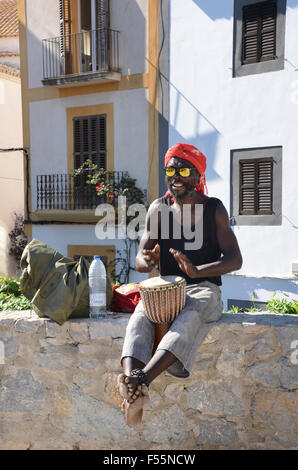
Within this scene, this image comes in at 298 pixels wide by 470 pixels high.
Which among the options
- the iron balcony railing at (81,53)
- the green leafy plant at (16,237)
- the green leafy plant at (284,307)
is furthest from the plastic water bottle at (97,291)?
the green leafy plant at (16,237)

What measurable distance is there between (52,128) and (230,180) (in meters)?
5.03

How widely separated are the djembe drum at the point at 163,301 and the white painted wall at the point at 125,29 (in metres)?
9.33

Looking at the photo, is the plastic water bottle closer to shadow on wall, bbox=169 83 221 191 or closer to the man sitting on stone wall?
the man sitting on stone wall

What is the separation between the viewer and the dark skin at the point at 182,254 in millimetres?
2945

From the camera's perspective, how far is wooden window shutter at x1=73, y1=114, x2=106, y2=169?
12570mm

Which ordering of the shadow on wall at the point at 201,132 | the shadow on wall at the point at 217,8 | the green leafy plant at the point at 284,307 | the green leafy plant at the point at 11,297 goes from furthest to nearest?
1. the shadow on wall at the point at 201,132
2. the shadow on wall at the point at 217,8
3. the green leafy plant at the point at 284,307
4. the green leafy plant at the point at 11,297

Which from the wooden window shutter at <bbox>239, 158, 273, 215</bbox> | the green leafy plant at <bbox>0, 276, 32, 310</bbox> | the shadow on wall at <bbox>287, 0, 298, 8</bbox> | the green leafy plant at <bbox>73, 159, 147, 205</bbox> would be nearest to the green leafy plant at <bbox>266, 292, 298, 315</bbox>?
the green leafy plant at <bbox>0, 276, 32, 310</bbox>

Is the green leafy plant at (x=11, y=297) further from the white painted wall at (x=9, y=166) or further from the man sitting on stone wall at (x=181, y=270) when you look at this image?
the white painted wall at (x=9, y=166)

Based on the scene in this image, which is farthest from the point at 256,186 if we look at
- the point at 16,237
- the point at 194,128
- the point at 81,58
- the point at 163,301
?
the point at 16,237

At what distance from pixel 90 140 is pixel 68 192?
1332mm

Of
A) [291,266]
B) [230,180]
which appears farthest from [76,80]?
[291,266]

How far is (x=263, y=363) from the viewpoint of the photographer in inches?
129

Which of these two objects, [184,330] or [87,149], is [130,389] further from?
[87,149]

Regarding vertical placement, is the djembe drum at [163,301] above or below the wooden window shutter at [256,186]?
below
